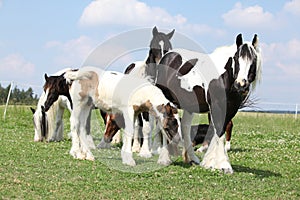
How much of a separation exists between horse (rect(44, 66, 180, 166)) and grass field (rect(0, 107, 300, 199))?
15.3 inches

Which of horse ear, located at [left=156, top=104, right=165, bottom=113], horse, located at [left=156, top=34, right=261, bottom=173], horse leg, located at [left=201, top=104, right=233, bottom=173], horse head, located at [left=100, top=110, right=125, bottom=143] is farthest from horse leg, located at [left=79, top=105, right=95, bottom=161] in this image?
horse leg, located at [left=201, top=104, right=233, bottom=173]

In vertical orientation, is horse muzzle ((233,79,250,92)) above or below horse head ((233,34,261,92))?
below

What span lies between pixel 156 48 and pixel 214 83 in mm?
2344

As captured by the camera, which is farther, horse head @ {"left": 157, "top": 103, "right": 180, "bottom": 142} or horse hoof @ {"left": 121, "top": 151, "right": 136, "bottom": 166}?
horse hoof @ {"left": 121, "top": 151, "right": 136, "bottom": 166}

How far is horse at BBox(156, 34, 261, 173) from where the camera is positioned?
8.61 metres

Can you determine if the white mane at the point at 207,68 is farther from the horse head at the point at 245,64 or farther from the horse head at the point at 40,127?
the horse head at the point at 40,127

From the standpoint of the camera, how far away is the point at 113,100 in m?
10.5

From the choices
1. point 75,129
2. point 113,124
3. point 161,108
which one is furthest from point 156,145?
point 161,108

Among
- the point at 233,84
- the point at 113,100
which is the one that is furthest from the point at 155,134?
the point at 233,84

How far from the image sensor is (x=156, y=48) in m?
11.2

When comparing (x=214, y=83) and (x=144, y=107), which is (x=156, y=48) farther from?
(x=214, y=83)

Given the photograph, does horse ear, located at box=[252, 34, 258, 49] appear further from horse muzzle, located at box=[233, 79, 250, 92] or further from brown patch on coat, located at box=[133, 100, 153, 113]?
brown patch on coat, located at box=[133, 100, 153, 113]

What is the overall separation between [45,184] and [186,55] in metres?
3.73

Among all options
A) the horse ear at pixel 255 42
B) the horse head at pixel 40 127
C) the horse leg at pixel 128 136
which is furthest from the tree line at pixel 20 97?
the horse ear at pixel 255 42
